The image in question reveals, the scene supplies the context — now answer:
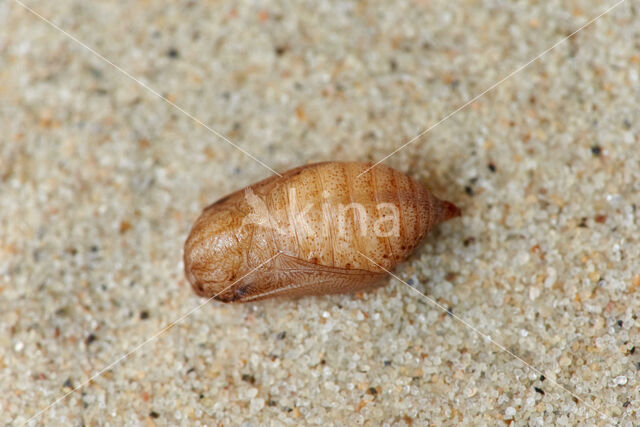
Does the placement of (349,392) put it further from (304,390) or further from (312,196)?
(312,196)

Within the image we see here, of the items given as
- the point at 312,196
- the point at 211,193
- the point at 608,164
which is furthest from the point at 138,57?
the point at 608,164

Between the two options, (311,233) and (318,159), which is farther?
(318,159)

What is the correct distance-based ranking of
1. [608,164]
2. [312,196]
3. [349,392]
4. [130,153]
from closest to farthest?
[312,196] < [349,392] < [608,164] < [130,153]

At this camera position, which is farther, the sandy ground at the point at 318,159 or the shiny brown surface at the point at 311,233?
the sandy ground at the point at 318,159

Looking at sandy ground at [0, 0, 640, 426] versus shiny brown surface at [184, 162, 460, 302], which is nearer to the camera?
shiny brown surface at [184, 162, 460, 302]
